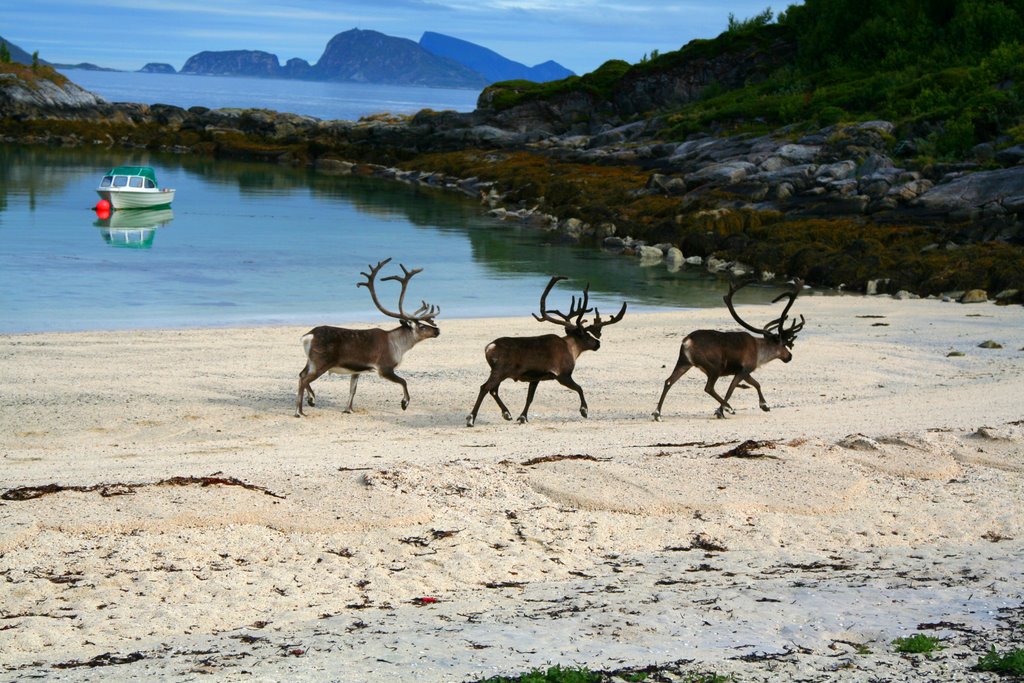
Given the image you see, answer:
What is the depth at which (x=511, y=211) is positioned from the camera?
54.8m

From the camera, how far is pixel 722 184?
5000 cm

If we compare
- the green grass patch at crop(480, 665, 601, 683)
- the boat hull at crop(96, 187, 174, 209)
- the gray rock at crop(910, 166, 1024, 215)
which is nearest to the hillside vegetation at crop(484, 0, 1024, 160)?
the gray rock at crop(910, 166, 1024, 215)

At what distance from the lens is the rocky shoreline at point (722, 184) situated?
1383 inches

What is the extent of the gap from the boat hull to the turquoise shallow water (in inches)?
18.7

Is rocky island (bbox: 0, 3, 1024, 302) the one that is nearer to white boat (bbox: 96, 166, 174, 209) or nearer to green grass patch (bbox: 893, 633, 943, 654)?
white boat (bbox: 96, 166, 174, 209)

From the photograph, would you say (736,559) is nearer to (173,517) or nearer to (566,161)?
(173,517)

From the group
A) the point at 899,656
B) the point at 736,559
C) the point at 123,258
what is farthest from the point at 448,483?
the point at 123,258

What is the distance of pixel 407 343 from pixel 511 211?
3981cm

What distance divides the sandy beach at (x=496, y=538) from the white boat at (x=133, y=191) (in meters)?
36.5

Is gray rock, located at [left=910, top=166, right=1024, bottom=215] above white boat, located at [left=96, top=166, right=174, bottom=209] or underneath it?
above

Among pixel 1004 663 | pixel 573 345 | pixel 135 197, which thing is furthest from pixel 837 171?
pixel 1004 663

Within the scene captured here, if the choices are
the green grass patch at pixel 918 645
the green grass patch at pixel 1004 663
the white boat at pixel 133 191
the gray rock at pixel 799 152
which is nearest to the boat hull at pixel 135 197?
the white boat at pixel 133 191

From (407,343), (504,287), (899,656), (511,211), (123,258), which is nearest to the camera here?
(899,656)

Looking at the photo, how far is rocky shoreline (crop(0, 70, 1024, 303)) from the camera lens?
1383 inches
